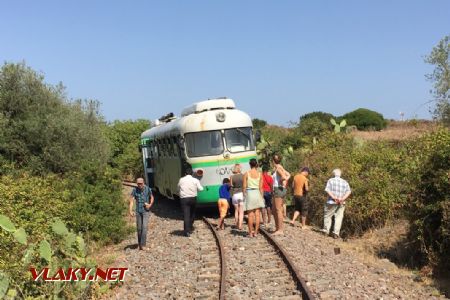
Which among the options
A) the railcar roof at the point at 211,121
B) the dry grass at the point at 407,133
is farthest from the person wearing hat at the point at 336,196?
the dry grass at the point at 407,133

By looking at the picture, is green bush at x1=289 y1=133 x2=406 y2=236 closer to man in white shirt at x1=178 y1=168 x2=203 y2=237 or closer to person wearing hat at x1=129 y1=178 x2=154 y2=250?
man in white shirt at x1=178 y1=168 x2=203 y2=237

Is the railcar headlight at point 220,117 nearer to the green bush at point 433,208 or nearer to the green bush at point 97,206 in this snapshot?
the green bush at point 97,206

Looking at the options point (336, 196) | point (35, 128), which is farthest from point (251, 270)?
point (35, 128)

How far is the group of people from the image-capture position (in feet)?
40.2

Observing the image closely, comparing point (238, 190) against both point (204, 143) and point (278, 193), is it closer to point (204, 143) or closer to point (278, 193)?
point (278, 193)

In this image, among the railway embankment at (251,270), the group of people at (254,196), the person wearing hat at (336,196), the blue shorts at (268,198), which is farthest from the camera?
the blue shorts at (268,198)

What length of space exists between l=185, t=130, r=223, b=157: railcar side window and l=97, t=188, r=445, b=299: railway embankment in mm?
2996

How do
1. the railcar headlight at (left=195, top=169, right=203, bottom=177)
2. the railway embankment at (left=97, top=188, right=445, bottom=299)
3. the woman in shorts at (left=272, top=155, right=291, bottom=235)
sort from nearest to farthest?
the railway embankment at (left=97, top=188, right=445, bottom=299) < the woman in shorts at (left=272, top=155, right=291, bottom=235) < the railcar headlight at (left=195, top=169, right=203, bottom=177)

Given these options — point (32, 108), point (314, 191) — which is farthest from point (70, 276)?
point (32, 108)

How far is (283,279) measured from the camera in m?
8.93

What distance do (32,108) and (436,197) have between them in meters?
16.0

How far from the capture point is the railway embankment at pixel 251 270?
842cm

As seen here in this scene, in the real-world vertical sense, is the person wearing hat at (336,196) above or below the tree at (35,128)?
below

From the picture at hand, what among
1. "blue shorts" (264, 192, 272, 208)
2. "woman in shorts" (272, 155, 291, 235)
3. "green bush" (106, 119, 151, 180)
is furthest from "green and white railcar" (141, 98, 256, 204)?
"green bush" (106, 119, 151, 180)
